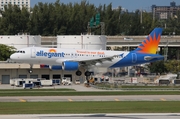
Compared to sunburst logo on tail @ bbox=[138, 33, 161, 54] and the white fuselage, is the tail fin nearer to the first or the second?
sunburst logo on tail @ bbox=[138, 33, 161, 54]

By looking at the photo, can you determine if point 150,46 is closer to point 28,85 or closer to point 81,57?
point 81,57

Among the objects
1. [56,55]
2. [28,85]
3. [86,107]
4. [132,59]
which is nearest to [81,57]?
[56,55]

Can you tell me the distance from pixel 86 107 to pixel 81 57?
36718 millimetres

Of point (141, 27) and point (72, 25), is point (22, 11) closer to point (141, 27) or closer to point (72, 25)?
point (72, 25)

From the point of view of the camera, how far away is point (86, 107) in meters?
43.8

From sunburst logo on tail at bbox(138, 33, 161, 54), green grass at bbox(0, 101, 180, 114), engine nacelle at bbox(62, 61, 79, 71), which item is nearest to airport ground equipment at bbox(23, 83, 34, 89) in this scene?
engine nacelle at bbox(62, 61, 79, 71)

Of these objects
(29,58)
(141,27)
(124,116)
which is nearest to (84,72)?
(29,58)

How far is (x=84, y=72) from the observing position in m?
86.4

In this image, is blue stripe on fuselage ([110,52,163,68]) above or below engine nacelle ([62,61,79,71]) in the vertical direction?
above

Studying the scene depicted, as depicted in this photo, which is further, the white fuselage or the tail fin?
the tail fin

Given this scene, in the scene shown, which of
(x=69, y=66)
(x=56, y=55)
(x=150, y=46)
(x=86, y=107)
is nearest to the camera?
(x=86, y=107)

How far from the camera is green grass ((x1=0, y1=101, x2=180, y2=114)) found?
135ft

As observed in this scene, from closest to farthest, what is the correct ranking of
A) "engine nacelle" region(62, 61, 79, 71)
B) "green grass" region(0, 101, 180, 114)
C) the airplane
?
"green grass" region(0, 101, 180, 114)
the airplane
"engine nacelle" region(62, 61, 79, 71)

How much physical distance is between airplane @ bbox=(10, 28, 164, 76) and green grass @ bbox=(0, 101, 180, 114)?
28.6 metres
